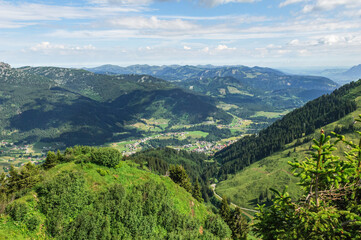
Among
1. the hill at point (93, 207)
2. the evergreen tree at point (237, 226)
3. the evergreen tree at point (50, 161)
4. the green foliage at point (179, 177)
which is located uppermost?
the evergreen tree at point (50, 161)

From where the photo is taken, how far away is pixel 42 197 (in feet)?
149

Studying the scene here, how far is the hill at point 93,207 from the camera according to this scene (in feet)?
136

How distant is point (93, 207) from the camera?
164ft

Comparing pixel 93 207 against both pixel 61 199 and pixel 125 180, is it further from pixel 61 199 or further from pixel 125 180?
pixel 125 180

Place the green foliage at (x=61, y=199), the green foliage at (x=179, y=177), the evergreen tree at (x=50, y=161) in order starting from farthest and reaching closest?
the green foliage at (x=179, y=177) → the evergreen tree at (x=50, y=161) → the green foliage at (x=61, y=199)

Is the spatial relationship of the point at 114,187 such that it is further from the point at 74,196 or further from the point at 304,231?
the point at 304,231

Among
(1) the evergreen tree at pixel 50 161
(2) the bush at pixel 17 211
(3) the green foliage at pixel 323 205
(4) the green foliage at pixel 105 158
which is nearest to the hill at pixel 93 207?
(2) the bush at pixel 17 211

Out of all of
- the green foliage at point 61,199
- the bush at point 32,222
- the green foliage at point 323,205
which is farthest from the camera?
the green foliage at point 61,199

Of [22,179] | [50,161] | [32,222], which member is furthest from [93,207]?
[50,161]

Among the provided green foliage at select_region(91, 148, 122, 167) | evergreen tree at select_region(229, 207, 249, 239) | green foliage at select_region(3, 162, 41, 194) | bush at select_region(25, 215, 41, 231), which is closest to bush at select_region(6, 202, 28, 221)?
bush at select_region(25, 215, 41, 231)

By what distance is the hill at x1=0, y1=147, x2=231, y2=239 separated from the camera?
4159cm

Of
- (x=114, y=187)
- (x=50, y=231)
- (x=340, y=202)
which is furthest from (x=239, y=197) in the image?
(x=340, y=202)

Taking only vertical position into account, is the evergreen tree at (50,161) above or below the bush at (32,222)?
above

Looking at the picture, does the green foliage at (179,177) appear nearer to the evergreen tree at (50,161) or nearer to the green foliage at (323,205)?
the evergreen tree at (50,161)
